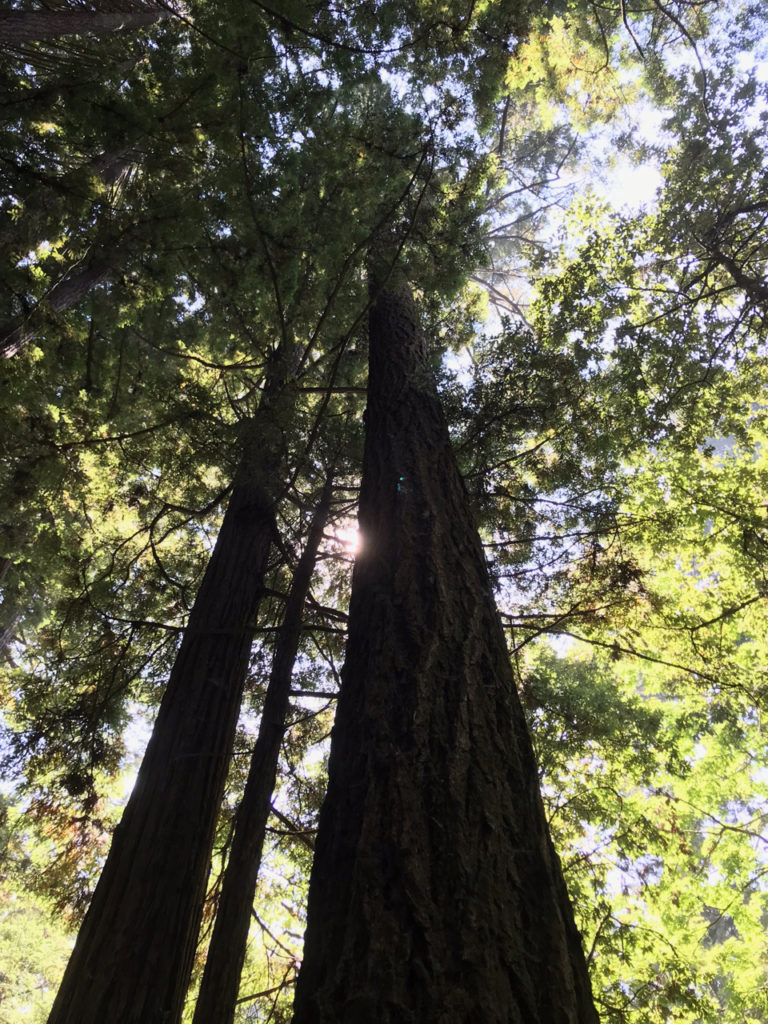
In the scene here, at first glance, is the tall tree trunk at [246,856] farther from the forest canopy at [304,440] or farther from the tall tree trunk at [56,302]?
the tall tree trunk at [56,302]

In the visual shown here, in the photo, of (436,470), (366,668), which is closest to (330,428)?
(436,470)

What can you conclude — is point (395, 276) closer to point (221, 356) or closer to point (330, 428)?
point (330, 428)

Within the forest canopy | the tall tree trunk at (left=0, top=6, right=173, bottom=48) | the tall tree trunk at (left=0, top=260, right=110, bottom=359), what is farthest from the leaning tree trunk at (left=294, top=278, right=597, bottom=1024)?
the tall tree trunk at (left=0, top=6, right=173, bottom=48)

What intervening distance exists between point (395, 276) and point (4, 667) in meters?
12.8

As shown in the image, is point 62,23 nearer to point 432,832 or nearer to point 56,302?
point 56,302

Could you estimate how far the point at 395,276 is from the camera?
189 inches

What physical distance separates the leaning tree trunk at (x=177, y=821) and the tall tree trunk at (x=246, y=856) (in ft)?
1.90

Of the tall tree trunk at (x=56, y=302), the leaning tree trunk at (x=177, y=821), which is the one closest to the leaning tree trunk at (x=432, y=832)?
the leaning tree trunk at (x=177, y=821)

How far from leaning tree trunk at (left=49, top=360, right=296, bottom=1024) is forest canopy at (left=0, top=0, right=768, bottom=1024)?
24mm

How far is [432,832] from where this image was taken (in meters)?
1.51

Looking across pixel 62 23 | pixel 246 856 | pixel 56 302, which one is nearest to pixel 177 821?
pixel 246 856

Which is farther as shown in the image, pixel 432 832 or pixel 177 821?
pixel 177 821

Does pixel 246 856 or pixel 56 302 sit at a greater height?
pixel 56 302

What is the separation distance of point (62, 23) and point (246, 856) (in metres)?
6.52
